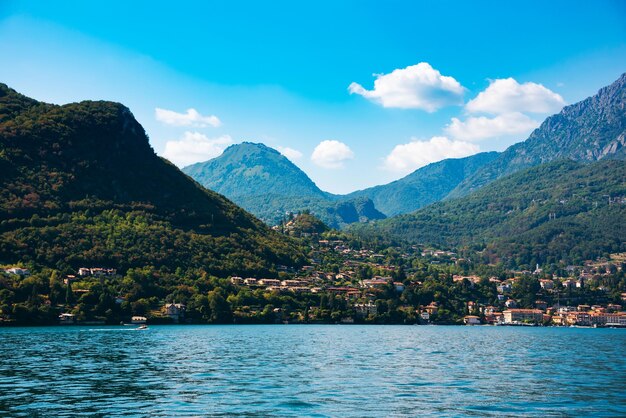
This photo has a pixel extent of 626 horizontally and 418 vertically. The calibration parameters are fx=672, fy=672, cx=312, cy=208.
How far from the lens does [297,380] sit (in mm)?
49969

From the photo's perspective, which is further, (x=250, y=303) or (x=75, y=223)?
(x=75, y=223)

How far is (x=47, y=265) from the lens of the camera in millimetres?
142000

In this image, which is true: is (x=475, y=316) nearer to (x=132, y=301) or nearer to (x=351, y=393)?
(x=132, y=301)

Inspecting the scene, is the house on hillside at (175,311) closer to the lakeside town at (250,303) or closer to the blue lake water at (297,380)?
the lakeside town at (250,303)

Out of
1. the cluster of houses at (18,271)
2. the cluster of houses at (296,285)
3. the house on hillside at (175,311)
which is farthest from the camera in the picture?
the cluster of houses at (296,285)

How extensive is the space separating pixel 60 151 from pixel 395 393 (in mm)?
173555

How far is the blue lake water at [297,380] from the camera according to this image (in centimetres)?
3847

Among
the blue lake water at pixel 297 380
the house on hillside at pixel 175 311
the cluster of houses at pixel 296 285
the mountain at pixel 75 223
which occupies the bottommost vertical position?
the blue lake water at pixel 297 380

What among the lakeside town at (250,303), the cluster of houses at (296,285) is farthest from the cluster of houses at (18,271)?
the cluster of houses at (296,285)

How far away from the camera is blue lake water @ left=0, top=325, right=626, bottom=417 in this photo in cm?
3847

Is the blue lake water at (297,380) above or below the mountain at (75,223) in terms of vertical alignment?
below

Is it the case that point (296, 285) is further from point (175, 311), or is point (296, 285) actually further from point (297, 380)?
Answer: point (297, 380)

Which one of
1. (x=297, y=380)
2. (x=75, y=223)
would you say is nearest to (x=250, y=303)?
(x=75, y=223)

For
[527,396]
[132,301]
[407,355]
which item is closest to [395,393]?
[527,396]
